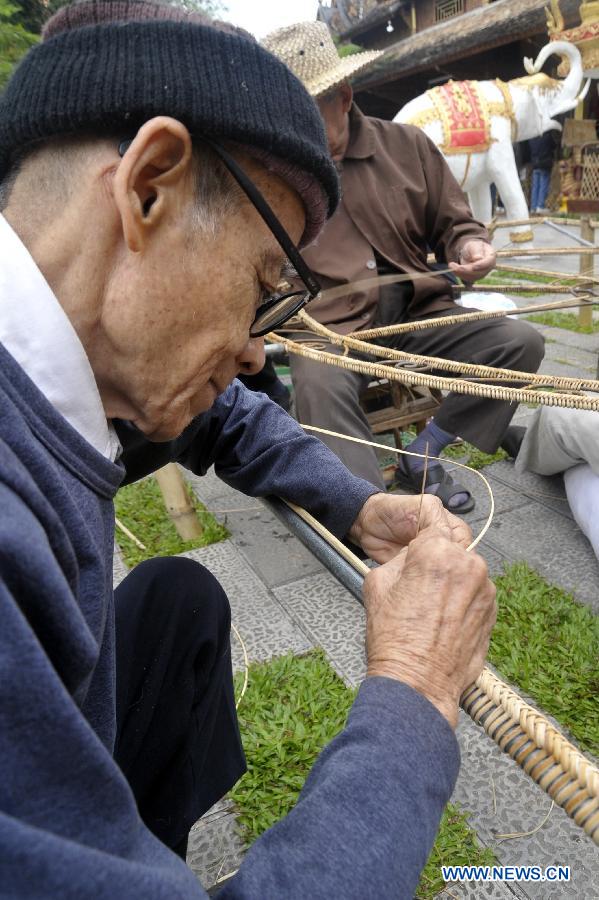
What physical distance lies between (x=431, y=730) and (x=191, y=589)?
0.60 m

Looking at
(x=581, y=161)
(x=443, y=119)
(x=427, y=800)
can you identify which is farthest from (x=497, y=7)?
(x=427, y=800)

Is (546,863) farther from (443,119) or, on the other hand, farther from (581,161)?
(581,161)

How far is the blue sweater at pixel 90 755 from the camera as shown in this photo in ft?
1.45

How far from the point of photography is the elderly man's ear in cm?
69

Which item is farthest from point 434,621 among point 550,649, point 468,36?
point 468,36

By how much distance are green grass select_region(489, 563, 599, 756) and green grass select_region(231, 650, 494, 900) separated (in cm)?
45

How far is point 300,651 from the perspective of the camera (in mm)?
2002

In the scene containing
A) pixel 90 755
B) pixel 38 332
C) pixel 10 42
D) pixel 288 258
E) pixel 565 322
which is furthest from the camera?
pixel 565 322

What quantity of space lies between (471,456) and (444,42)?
11620mm

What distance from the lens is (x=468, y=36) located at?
35.9 ft

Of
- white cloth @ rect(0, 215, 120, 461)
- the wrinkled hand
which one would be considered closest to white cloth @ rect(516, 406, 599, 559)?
the wrinkled hand

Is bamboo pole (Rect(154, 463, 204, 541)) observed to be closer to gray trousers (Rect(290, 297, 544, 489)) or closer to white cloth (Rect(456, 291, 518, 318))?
gray trousers (Rect(290, 297, 544, 489))

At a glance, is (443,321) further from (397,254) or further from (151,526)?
(151,526)

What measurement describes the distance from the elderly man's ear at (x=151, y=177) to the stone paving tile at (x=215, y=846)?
4.47 feet
